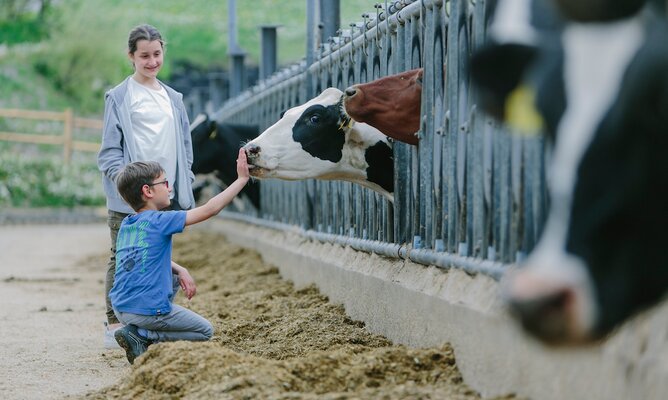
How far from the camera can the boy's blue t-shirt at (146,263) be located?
6.48 m

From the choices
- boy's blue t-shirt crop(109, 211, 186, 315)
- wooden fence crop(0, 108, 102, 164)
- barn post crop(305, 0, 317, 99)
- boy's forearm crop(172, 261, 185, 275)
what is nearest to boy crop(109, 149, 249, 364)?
boy's blue t-shirt crop(109, 211, 186, 315)

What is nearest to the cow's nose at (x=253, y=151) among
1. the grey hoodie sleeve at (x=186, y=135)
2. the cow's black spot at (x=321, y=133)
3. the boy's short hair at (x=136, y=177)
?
the cow's black spot at (x=321, y=133)

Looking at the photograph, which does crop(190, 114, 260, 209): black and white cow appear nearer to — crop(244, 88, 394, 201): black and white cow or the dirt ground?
the dirt ground

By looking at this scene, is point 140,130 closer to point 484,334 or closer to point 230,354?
point 230,354

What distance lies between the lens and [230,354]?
568cm

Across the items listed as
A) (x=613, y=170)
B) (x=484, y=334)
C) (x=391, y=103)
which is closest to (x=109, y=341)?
(x=391, y=103)

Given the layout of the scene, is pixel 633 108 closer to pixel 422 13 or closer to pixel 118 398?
pixel 118 398

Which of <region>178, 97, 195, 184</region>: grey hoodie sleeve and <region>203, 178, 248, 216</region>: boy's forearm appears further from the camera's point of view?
<region>178, 97, 195, 184</region>: grey hoodie sleeve

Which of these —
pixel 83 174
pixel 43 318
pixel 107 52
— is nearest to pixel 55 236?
pixel 83 174

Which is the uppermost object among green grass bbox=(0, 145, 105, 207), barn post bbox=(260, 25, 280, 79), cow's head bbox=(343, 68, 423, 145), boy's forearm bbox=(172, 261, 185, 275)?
barn post bbox=(260, 25, 280, 79)

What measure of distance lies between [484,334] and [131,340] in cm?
227

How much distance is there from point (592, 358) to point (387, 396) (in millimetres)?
976

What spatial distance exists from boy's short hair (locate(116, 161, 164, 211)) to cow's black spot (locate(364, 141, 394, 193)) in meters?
1.53

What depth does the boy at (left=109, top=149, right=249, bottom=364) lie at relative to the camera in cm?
648
